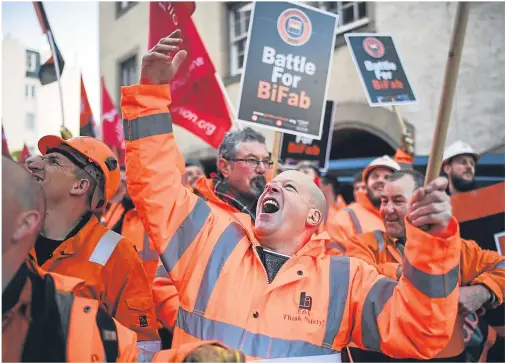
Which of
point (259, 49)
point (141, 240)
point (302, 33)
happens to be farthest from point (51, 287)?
point (302, 33)

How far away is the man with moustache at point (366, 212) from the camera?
156 inches

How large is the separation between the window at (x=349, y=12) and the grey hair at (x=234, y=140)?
5.31 m

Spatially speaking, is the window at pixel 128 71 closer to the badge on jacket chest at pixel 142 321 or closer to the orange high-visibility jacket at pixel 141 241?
the orange high-visibility jacket at pixel 141 241

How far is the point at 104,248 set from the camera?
7.62 feet

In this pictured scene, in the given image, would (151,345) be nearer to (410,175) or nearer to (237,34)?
(410,175)

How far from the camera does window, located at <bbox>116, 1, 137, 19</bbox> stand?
522 inches

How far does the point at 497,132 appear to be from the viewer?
6.78 meters

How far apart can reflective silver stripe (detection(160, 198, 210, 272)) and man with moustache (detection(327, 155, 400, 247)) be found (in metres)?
1.54

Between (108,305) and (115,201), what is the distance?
8.84 feet

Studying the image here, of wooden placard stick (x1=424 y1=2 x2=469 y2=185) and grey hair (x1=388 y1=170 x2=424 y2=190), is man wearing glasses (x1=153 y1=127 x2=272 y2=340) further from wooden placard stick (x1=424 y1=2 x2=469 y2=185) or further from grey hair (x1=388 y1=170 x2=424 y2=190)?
A: wooden placard stick (x1=424 y1=2 x2=469 y2=185)

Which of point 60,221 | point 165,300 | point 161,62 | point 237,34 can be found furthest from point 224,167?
point 237,34

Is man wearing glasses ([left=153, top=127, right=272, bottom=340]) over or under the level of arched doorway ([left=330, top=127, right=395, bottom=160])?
over

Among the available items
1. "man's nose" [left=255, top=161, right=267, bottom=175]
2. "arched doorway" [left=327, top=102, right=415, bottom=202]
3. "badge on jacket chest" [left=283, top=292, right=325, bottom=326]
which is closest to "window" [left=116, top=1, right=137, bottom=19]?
"arched doorway" [left=327, top=102, right=415, bottom=202]

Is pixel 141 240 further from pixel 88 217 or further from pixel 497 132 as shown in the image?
pixel 497 132
